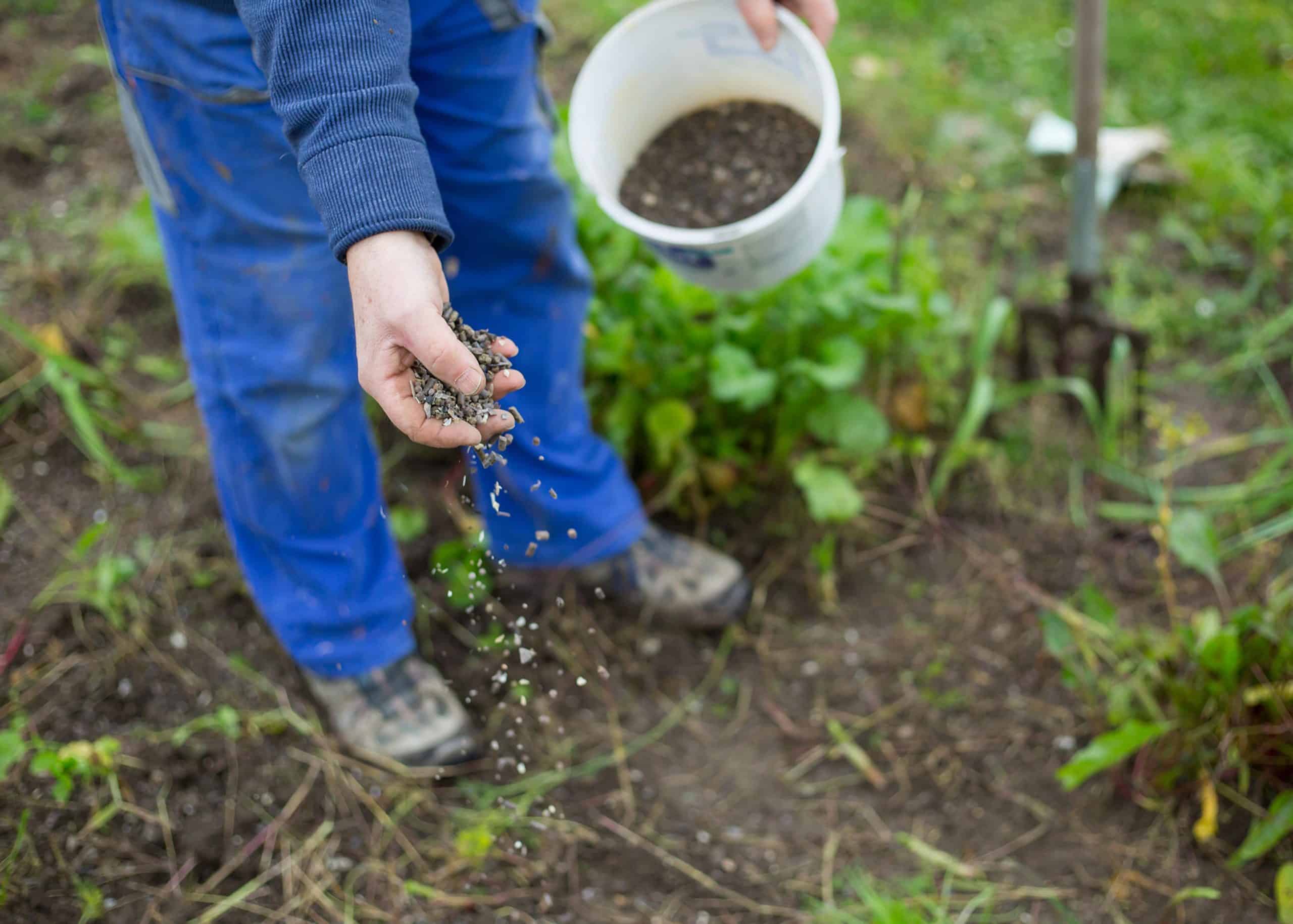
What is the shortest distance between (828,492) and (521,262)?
26.2 inches

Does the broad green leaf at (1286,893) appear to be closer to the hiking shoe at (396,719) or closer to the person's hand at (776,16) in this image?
the hiking shoe at (396,719)

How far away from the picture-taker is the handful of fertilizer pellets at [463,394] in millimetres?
960

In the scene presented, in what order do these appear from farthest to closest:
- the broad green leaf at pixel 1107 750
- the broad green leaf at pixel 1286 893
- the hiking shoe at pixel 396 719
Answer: the hiking shoe at pixel 396 719, the broad green leaf at pixel 1107 750, the broad green leaf at pixel 1286 893

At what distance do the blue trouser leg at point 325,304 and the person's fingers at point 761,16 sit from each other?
0.95 ft

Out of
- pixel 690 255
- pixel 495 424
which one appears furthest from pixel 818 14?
pixel 495 424

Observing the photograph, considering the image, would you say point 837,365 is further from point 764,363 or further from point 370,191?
point 370,191

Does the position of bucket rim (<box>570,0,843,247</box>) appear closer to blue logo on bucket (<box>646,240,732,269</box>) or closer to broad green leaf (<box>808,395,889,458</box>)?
blue logo on bucket (<box>646,240,732,269</box>)

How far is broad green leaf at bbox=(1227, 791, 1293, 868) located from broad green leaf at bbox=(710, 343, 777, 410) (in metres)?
0.93

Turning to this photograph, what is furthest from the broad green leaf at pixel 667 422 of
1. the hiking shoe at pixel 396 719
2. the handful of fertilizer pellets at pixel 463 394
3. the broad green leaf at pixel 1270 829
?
Result: the broad green leaf at pixel 1270 829

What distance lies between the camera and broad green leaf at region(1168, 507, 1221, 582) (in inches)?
62.6

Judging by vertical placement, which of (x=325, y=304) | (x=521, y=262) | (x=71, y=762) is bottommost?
(x=71, y=762)

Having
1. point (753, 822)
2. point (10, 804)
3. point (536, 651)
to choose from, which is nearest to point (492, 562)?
point (536, 651)

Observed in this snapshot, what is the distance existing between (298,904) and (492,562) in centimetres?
57

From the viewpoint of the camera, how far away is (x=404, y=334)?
0.92 m
